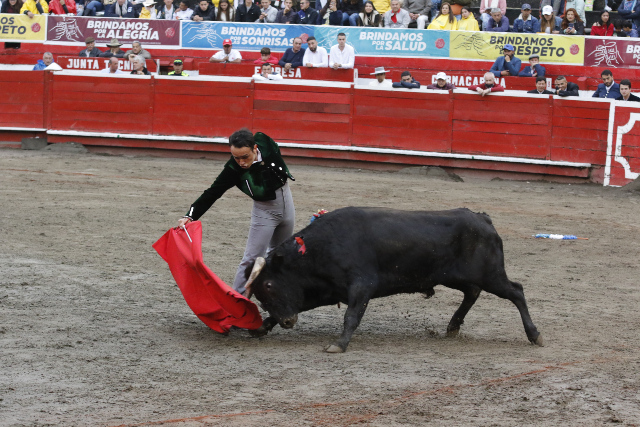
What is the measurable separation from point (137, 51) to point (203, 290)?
455 inches

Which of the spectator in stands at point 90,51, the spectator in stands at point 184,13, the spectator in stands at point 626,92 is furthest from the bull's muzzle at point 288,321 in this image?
the spectator in stands at point 184,13

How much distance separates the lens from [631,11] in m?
15.0

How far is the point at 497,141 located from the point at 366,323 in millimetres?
8035

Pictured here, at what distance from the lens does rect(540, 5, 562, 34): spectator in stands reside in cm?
1501

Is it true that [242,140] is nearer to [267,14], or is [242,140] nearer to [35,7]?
[267,14]

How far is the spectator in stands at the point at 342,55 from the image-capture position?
1502 cm

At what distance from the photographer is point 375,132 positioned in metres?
13.8

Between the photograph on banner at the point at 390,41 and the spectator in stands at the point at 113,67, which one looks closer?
the spectator in stands at the point at 113,67

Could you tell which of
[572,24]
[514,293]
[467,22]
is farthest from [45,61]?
[514,293]

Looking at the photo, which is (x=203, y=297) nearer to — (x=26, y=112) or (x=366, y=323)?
(x=366, y=323)

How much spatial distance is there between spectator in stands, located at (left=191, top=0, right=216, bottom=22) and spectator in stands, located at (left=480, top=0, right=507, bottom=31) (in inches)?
202

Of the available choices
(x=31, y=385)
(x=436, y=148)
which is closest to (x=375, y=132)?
(x=436, y=148)

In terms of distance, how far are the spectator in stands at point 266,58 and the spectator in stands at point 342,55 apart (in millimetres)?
1105

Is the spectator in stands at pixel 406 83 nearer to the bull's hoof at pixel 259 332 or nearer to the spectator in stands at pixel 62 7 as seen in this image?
the spectator in stands at pixel 62 7
